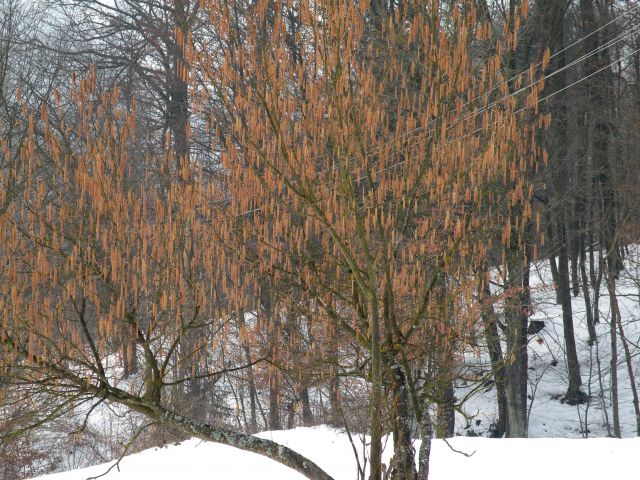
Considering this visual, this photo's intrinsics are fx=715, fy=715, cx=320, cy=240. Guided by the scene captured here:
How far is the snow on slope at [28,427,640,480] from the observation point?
750cm

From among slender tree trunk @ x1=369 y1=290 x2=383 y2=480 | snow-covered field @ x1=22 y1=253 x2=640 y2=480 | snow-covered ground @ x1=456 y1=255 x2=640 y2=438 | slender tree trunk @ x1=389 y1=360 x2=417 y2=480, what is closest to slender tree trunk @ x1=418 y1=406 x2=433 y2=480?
slender tree trunk @ x1=389 y1=360 x2=417 y2=480

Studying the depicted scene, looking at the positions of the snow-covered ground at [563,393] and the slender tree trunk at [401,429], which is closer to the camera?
the slender tree trunk at [401,429]

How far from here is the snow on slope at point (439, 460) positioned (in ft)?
24.6

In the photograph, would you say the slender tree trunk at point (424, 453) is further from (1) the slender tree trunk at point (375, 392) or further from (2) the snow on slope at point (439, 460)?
(2) the snow on slope at point (439, 460)

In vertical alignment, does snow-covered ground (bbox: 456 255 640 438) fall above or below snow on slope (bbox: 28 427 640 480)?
above

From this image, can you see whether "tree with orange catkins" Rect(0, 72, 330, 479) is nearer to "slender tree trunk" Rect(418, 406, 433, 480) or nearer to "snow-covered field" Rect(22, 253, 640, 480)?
"slender tree trunk" Rect(418, 406, 433, 480)

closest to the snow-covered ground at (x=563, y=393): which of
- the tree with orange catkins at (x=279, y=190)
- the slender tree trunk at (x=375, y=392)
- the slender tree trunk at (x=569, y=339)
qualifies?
the slender tree trunk at (x=569, y=339)

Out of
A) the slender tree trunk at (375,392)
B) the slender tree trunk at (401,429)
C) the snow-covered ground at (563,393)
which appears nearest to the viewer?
the slender tree trunk at (375,392)

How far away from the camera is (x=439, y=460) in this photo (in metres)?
8.14

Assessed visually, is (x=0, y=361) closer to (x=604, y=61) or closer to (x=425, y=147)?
(x=425, y=147)

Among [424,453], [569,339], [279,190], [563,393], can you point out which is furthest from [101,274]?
[563,393]

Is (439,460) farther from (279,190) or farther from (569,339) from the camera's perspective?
(569,339)

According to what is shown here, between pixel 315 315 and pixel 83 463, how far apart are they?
1184 centimetres

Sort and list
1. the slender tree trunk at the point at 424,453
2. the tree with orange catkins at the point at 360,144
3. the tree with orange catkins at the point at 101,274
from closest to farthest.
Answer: the tree with orange catkins at the point at 360,144, the tree with orange catkins at the point at 101,274, the slender tree trunk at the point at 424,453
